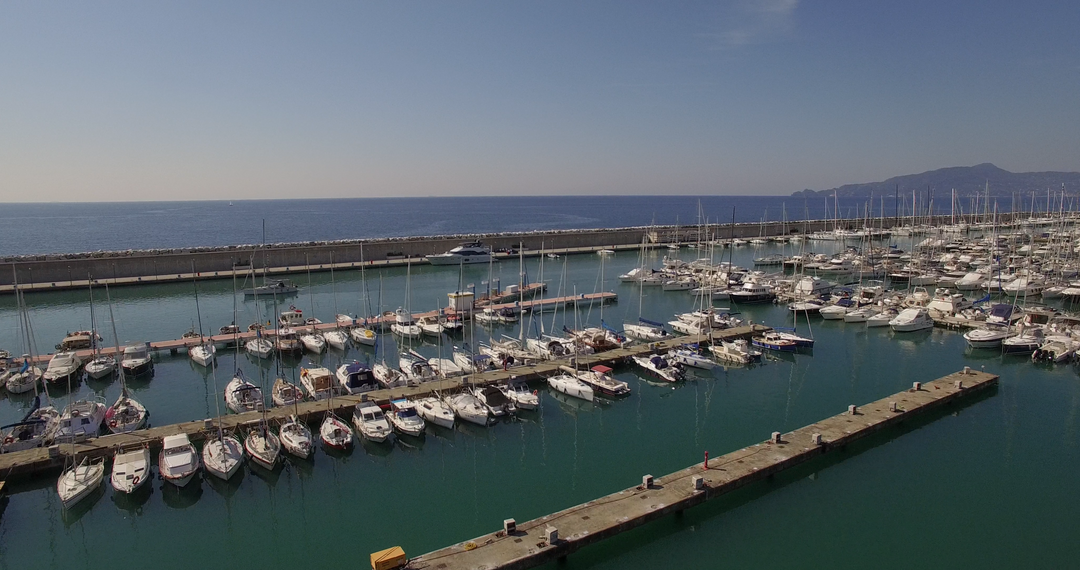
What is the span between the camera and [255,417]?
2600cm

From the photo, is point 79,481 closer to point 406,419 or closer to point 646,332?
point 406,419

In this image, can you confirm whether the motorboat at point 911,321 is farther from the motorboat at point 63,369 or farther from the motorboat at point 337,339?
the motorboat at point 63,369

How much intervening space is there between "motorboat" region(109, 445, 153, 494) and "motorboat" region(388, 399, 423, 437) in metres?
8.93

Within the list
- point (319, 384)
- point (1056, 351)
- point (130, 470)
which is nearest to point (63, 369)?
point (319, 384)

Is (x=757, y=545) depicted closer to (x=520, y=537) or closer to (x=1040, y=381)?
(x=520, y=537)

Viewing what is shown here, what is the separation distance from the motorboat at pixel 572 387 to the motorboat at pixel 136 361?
2303 centimetres

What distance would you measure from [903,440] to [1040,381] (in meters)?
14.3

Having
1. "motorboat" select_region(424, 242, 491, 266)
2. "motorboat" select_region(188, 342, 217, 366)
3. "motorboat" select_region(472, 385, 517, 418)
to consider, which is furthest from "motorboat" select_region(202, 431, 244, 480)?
"motorboat" select_region(424, 242, 491, 266)

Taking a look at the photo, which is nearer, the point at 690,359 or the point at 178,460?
the point at 178,460

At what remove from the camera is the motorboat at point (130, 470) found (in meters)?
20.8

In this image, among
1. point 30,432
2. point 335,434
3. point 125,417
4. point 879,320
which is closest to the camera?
point 30,432

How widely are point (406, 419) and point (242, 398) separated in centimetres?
825

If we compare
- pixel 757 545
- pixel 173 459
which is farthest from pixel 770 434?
pixel 173 459

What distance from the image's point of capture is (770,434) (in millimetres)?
26172
